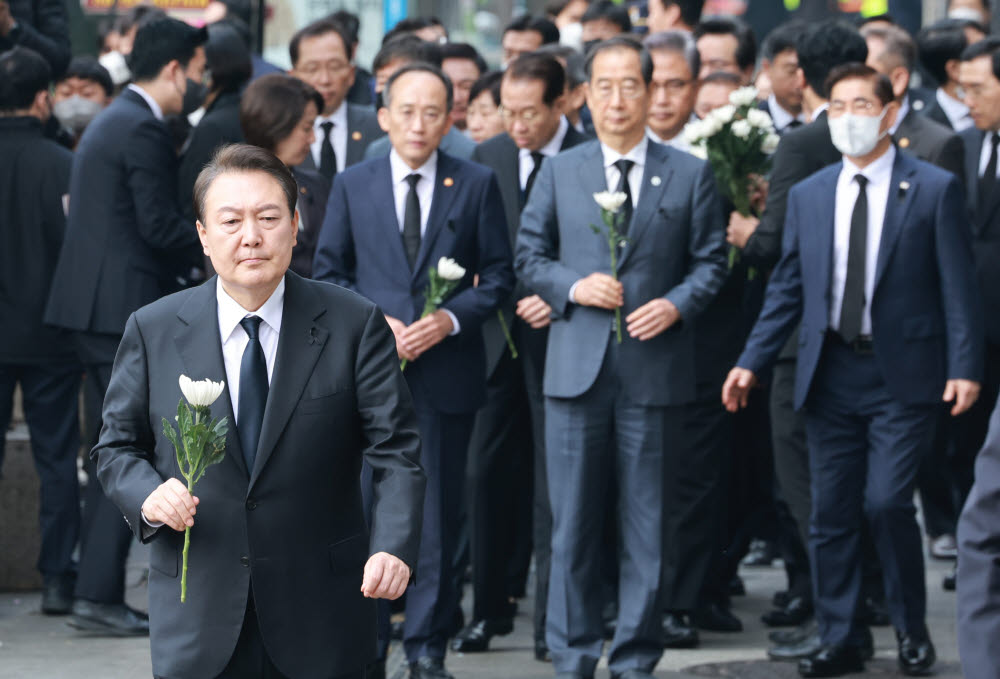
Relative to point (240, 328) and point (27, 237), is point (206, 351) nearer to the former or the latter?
point (240, 328)

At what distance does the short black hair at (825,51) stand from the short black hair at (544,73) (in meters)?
1.17

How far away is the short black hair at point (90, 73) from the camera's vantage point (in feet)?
34.8

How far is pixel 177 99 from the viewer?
7828 mm

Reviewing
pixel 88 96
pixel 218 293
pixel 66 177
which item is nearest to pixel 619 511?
pixel 218 293

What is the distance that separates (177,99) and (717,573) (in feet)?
11.3

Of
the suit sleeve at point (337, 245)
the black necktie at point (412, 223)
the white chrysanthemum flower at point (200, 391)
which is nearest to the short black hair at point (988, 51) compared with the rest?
the black necktie at point (412, 223)

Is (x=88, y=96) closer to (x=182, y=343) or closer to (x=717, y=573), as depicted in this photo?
(x=717, y=573)

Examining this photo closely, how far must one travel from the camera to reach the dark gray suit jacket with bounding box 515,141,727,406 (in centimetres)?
669

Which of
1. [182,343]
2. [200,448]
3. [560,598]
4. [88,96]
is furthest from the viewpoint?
[88,96]

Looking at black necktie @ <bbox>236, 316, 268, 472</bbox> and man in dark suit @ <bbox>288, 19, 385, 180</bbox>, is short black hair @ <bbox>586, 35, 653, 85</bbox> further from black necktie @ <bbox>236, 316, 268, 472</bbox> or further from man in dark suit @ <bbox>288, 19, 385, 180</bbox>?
black necktie @ <bbox>236, 316, 268, 472</bbox>

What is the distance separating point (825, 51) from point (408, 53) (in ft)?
8.56

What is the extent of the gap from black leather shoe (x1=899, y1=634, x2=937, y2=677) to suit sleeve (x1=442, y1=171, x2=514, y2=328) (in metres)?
2.25

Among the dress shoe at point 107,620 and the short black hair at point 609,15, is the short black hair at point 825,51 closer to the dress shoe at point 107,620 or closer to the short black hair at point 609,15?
the short black hair at point 609,15

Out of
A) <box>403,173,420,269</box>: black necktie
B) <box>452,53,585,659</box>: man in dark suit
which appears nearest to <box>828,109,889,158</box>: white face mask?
<box>452,53,585,659</box>: man in dark suit
